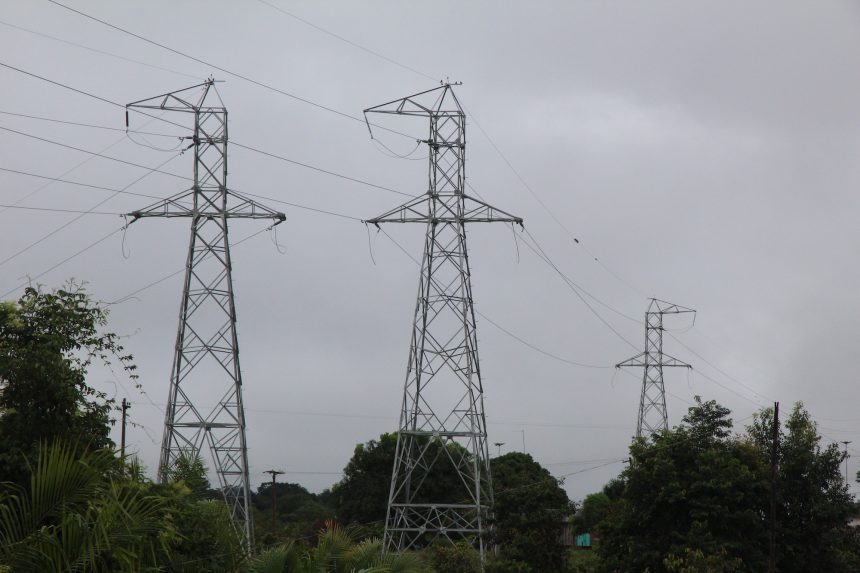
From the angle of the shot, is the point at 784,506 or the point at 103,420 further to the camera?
the point at 784,506

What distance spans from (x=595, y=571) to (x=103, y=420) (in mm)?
28468

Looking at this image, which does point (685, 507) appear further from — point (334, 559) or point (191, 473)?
point (191, 473)

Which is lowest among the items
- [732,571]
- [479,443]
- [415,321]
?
[732,571]

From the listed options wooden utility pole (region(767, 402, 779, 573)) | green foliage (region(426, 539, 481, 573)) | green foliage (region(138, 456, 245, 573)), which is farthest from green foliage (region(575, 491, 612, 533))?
green foliage (region(138, 456, 245, 573))

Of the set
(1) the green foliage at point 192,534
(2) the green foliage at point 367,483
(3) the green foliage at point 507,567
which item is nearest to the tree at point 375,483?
(2) the green foliage at point 367,483

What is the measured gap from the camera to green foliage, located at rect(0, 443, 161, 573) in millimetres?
13023

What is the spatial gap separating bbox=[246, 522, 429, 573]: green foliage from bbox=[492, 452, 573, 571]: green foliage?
15.6 m

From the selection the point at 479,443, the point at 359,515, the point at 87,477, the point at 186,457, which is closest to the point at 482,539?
the point at 479,443

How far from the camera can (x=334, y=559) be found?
19.4m

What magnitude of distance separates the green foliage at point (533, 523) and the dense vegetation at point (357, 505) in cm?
6

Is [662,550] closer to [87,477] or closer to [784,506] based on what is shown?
[784,506]

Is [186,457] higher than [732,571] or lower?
higher

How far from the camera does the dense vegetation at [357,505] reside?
13633 mm

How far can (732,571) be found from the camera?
36.3 metres
